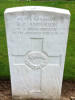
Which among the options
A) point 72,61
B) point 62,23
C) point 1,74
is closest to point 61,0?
point 72,61

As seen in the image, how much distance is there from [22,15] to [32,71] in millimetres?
807

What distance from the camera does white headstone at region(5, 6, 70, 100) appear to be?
1.96 m

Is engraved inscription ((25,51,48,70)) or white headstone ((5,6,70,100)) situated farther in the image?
engraved inscription ((25,51,48,70))

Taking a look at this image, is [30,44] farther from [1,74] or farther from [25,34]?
[1,74]

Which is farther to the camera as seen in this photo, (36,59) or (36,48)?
(36,59)

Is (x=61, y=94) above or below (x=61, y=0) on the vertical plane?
below

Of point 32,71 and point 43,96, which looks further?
point 43,96

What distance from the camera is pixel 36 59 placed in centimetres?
227

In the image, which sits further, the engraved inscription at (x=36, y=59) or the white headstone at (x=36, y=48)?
the engraved inscription at (x=36, y=59)

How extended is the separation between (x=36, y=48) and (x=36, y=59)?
0.19 meters

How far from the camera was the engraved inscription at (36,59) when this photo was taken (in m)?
2.20

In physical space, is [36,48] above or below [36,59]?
above

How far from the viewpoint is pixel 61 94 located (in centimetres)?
274

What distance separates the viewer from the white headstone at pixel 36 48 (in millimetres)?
1956
